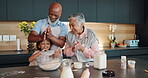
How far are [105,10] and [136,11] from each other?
109 centimetres

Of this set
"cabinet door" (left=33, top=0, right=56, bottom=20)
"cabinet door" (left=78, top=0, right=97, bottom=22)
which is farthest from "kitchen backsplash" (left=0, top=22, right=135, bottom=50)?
"cabinet door" (left=33, top=0, right=56, bottom=20)

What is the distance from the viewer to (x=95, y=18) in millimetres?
3621

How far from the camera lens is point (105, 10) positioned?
3.76 metres

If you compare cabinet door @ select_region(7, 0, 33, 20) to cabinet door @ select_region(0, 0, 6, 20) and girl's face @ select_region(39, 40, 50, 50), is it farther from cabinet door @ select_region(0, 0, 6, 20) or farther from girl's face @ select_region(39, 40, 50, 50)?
girl's face @ select_region(39, 40, 50, 50)

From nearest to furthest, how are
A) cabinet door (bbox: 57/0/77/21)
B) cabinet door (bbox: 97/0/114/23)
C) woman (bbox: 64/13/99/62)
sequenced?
1. woman (bbox: 64/13/99/62)
2. cabinet door (bbox: 57/0/77/21)
3. cabinet door (bbox: 97/0/114/23)

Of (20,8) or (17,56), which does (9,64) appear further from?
(20,8)

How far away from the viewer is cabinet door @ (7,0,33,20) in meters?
2.83

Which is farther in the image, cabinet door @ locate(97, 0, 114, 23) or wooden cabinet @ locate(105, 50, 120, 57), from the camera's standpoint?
cabinet door @ locate(97, 0, 114, 23)

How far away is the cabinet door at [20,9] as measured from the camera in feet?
9.27

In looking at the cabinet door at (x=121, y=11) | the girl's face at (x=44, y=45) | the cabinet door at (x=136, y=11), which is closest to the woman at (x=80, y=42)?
the girl's face at (x=44, y=45)

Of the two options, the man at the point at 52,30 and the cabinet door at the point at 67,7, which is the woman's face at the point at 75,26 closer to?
the man at the point at 52,30

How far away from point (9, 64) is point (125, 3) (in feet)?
11.0

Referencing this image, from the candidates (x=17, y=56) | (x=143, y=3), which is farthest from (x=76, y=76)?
(x=143, y=3)

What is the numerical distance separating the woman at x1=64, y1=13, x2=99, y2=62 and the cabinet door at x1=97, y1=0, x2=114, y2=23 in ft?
6.62
